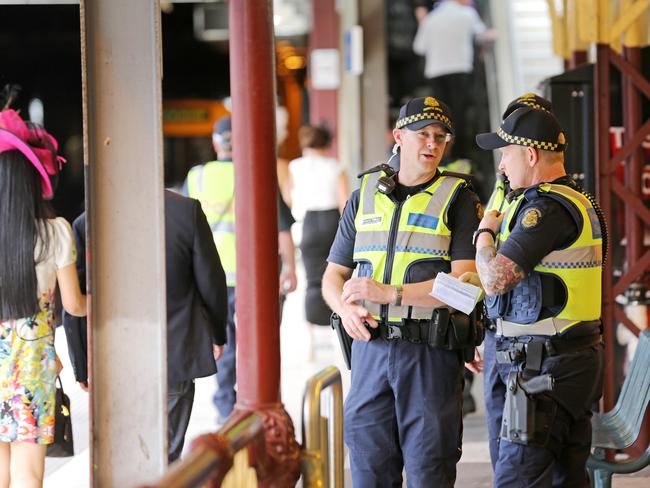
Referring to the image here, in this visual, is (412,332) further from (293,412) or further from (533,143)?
(293,412)

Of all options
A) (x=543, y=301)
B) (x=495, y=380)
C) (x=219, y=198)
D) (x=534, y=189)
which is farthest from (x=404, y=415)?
(x=219, y=198)

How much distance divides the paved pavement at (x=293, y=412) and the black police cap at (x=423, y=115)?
160 cm

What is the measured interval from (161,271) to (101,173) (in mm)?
405

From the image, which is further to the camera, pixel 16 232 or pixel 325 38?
pixel 325 38

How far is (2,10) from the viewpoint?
371 cm

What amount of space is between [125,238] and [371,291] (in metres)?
0.92

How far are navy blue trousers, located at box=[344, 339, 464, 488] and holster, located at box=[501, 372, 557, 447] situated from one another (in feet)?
0.67

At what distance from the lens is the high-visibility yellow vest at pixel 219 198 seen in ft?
20.7

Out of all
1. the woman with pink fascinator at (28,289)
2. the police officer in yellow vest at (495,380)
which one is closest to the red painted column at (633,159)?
the police officer in yellow vest at (495,380)

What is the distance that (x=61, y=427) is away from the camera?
396cm

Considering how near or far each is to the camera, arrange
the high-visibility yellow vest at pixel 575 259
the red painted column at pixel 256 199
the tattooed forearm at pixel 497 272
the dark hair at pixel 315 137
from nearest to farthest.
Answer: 1. the red painted column at pixel 256 199
2. the tattooed forearm at pixel 497 272
3. the high-visibility yellow vest at pixel 575 259
4. the dark hair at pixel 315 137

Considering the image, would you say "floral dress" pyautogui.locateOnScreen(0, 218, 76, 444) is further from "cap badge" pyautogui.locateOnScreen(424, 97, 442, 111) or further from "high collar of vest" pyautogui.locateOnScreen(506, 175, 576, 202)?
"high collar of vest" pyautogui.locateOnScreen(506, 175, 576, 202)

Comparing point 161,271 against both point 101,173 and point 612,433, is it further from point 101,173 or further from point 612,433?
point 612,433

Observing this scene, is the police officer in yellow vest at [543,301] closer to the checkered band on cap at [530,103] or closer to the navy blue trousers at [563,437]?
the navy blue trousers at [563,437]
